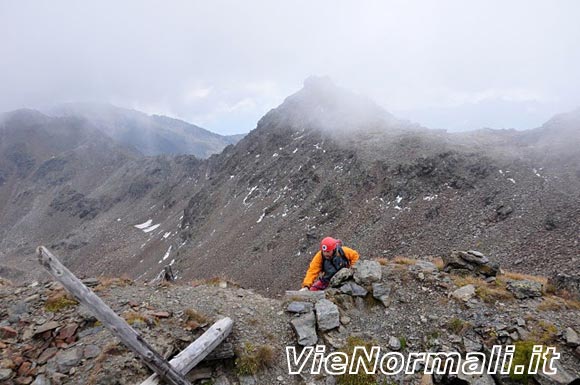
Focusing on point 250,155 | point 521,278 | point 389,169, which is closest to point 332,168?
point 389,169

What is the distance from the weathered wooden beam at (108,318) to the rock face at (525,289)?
10558 millimetres

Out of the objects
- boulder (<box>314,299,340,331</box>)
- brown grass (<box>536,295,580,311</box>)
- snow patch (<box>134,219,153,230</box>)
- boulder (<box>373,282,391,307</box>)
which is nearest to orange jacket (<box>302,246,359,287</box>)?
boulder (<box>373,282,391,307</box>)

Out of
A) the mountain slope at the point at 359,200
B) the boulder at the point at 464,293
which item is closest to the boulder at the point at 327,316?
the boulder at the point at 464,293

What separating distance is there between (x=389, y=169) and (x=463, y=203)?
1442cm

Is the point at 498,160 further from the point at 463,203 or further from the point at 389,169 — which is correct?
the point at 389,169

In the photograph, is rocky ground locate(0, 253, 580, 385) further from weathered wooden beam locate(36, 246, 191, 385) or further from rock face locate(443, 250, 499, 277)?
weathered wooden beam locate(36, 246, 191, 385)

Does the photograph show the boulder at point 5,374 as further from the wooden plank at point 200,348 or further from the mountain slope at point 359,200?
the mountain slope at point 359,200

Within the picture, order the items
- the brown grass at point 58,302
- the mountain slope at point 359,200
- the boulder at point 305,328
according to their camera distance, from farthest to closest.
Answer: the mountain slope at point 359,200, the brown grass at point 58,302, the boulder at point 305,328

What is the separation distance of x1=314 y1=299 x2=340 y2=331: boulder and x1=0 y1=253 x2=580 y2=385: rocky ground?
0.10 ft

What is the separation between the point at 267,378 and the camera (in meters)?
9.45

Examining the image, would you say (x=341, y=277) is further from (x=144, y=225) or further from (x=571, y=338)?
(x=144, y=225)

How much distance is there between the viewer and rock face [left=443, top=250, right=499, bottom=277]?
13344mm

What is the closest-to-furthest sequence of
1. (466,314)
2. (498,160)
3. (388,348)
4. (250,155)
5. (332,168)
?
(388,348) → (466,314) → (498,160) → (332,168) → (250,155)

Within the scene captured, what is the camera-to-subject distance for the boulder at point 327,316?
10864mm
